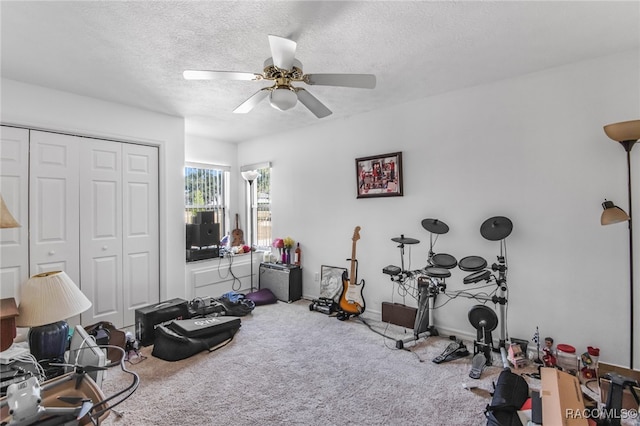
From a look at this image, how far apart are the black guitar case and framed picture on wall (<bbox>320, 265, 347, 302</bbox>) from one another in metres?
1.36

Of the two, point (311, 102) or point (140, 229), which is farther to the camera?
point (140, 229)

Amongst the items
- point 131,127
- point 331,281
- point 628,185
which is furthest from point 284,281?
point 628,185

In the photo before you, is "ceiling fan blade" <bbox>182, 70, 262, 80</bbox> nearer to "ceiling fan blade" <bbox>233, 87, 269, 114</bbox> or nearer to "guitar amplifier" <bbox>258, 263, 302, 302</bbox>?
"ceiling fan blade" <bbox>233, 87, 269, 114</bbox>

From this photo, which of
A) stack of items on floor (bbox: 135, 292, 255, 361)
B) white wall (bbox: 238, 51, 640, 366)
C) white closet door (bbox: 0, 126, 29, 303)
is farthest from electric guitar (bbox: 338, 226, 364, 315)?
white closet door (bbox: 0, 126, 29, 303)

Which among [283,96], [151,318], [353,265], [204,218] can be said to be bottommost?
[151,318]

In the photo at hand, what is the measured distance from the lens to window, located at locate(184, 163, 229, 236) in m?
4.87

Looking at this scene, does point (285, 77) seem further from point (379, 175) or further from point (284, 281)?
point (284, 281)

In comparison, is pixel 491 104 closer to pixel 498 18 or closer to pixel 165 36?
pixel 498 18

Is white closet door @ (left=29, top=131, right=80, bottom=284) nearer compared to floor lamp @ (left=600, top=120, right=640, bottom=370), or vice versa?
floor lamp @ (left=600, top=120, right=640, bottom=370)

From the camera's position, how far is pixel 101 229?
328cm

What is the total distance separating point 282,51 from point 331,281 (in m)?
3.04

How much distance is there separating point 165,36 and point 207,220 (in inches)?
112

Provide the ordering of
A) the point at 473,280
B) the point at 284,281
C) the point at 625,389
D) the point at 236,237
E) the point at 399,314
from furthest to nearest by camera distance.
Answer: the point at 236,237 < the point at 284,281 < the point at 399,314 < the point at 473,280 < the point at 625,389

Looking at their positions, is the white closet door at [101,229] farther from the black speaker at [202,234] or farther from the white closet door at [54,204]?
the black speaker at [202,234]
